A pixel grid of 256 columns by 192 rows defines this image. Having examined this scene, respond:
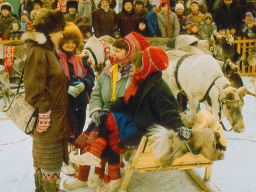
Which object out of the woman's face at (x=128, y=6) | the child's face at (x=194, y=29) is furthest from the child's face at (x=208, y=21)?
the woman's face at (x=128, y=6)

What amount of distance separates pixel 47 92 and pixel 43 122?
0.27 metres

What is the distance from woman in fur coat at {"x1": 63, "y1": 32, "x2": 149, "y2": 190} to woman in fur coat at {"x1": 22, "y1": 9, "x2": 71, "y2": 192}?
1.53 feet

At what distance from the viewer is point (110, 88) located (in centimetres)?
327

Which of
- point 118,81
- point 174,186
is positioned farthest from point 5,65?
point 174,186

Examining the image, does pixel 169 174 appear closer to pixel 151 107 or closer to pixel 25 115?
pixel 151 107

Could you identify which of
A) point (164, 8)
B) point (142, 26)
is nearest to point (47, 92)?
point (142, 26)

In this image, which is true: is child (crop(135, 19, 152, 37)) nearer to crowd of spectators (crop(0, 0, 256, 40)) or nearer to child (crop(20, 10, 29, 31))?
crowd of spectators (crop(0, 0, 256, 40))

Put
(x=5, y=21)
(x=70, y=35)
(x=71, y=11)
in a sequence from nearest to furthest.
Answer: (x=70, y=35)
(x=5, y=21)
(x=71, y=11)

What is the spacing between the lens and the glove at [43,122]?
2566mm

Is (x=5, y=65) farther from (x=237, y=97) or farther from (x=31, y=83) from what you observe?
(x=237, y=97)

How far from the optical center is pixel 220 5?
9.20m

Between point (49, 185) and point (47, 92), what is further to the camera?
point (49, 185)

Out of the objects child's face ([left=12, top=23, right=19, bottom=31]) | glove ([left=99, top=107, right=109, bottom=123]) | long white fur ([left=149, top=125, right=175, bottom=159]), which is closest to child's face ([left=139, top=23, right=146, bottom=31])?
child's face ([left=12, top=23, right=19, bottom=31])

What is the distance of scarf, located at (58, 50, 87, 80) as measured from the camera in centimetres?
328
